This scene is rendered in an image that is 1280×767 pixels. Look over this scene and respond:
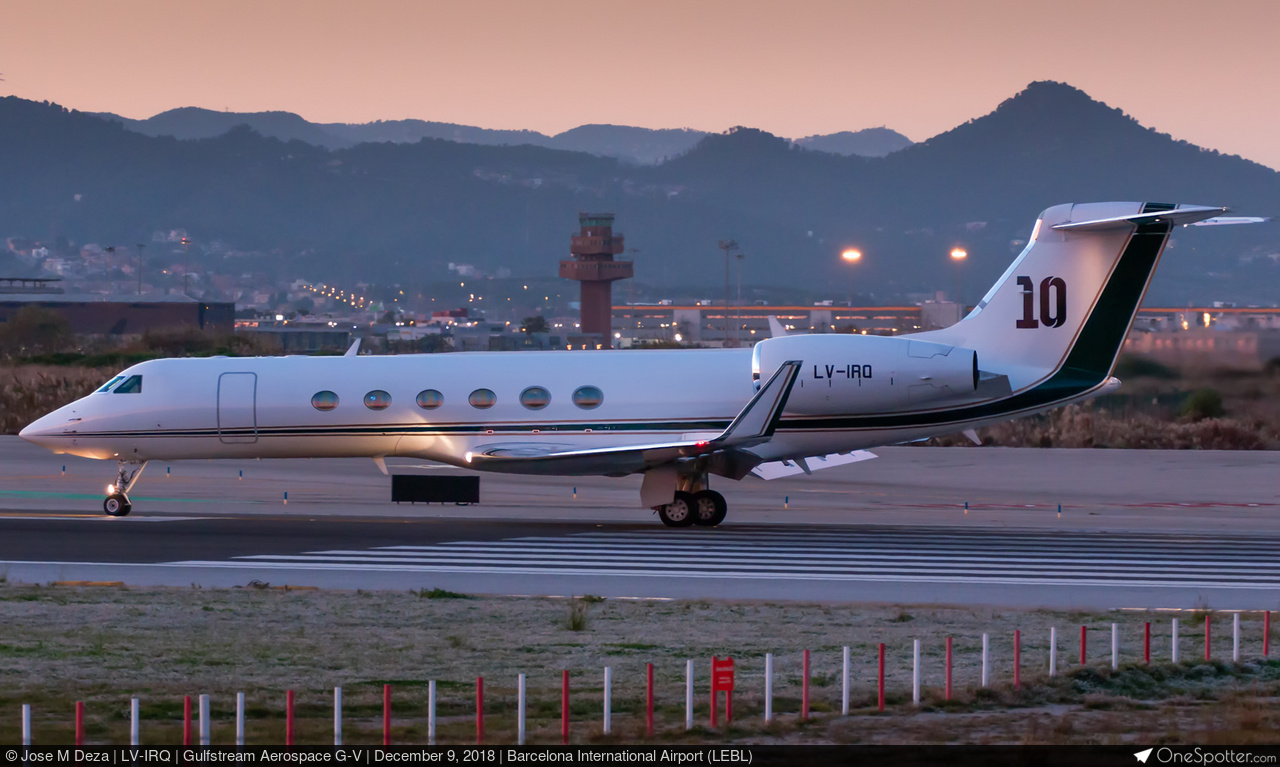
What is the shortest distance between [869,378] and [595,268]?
83.5 m

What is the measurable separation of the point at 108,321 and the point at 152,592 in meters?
93.4

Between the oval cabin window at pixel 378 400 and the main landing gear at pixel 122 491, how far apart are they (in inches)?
183

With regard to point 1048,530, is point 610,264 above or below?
above

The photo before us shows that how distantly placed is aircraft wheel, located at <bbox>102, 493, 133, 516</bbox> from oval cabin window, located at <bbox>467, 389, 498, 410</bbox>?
21.8 feet

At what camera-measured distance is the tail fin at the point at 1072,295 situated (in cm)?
2491

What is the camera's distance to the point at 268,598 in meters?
16.0

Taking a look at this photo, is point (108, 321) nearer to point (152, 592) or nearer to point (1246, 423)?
point (1246, 423)

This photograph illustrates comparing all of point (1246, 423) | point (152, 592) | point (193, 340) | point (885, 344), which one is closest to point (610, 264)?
point (193, 340)

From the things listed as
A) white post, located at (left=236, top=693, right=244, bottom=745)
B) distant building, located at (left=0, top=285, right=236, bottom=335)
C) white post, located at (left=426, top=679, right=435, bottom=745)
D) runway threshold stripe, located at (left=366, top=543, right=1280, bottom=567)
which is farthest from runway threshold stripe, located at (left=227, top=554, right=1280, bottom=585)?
distant building, located at (left=0, top=285, right=236, bottom=335)

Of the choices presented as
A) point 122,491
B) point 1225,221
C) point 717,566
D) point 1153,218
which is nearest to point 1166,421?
point 1225,221

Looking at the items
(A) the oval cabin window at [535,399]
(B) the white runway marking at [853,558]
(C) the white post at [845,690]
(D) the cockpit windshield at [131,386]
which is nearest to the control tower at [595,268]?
(D) the cockpit windshield at [131,386]

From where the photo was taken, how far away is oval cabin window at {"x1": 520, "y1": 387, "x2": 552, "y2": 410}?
24891 millimetres

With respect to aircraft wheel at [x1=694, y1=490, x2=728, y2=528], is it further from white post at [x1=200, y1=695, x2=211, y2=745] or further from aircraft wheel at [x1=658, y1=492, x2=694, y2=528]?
white post at [x1=200, y1=695, x2=211, y2=745]

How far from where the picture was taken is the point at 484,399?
984 inches
